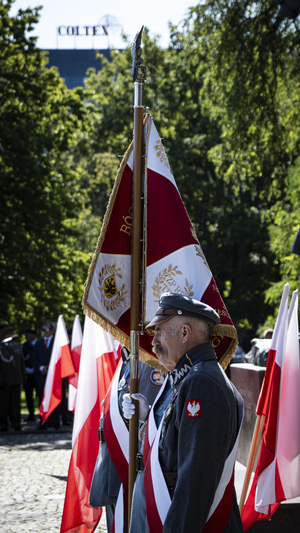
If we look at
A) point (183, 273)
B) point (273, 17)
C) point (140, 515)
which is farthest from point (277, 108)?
point (140, 515)

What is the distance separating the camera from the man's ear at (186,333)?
2555mm

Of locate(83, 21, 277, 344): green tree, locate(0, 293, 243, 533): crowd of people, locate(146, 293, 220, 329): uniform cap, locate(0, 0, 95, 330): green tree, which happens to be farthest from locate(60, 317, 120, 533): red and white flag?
locate(83, 21, 277, 344): green tree

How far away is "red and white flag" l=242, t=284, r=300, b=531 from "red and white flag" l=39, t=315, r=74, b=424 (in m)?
5.13

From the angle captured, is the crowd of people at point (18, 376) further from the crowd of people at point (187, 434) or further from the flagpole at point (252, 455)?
the crowd of people at point (187, 434)

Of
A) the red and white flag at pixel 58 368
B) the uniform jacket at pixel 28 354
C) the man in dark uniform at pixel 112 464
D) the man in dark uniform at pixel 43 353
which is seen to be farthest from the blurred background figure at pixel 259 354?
the uniform jacket at pixel 28 354

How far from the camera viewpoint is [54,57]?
60812 mm

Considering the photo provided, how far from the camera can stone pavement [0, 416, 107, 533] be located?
5625 millimetres

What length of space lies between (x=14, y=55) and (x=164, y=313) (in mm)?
17094

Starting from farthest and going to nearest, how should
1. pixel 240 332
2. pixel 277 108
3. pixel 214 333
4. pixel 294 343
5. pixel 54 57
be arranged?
1. pixel 54 57
2. pixel 240 332
3. pixel 277 108
4. pixel 294 343
5. pixel 214 333

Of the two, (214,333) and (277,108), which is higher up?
(277,108)

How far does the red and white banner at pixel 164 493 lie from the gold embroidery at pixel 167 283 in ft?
2.49

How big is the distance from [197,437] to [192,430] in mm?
36

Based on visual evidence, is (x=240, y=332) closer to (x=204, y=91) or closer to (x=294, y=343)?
(x=204, y=91)

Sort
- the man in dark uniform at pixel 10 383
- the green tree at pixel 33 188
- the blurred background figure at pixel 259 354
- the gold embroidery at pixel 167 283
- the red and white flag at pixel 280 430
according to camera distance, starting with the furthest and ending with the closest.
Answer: the green tree at pixel 33 188
the man in dark uniform at pixel 10 383
the blurred background figure at pixel 259 354
the red and white flag at pixel 280 430
the gold embroidery at pixel 167 283
